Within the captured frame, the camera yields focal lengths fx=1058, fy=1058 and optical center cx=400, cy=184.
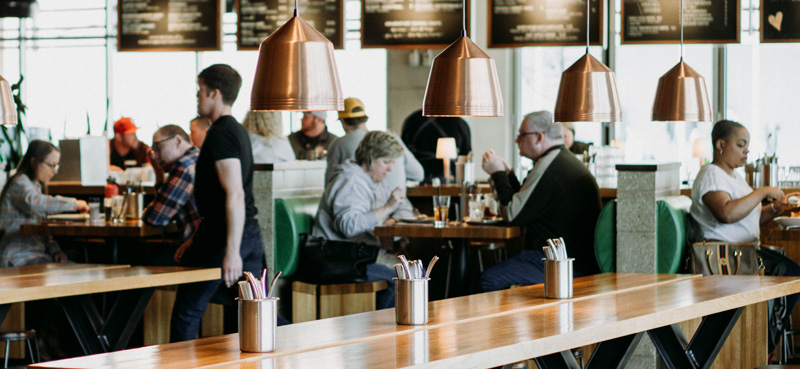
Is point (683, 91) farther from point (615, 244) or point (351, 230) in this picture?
point (351, 230)

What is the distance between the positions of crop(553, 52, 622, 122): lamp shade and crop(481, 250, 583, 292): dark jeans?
5.30 ft

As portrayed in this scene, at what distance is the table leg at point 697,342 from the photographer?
341 cm

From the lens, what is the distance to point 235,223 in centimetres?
420

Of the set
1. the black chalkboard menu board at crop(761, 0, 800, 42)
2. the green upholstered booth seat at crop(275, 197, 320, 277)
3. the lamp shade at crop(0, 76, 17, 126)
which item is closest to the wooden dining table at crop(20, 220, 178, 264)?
the green upholstered booth seat at crop(275, 197, 320, 277)

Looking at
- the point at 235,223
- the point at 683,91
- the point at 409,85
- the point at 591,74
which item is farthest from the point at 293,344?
the point at 409,85

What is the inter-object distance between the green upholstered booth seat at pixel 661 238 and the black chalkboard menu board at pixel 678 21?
2658 mm

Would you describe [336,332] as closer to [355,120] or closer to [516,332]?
[516,332]

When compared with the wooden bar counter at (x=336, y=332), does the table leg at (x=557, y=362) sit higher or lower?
lower

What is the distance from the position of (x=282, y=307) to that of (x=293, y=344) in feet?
10.7

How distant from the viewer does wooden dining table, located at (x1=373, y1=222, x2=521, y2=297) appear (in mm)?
5059

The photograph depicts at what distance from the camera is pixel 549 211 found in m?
4.96

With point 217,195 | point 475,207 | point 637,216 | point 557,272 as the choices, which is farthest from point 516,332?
point 475,207

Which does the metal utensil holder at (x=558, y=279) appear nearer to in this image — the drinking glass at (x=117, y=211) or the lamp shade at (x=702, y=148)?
the drinking glass at (x=117, y=211)

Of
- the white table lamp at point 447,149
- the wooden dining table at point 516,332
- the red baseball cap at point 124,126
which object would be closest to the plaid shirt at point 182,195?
the wooden dining table at point 516,332
